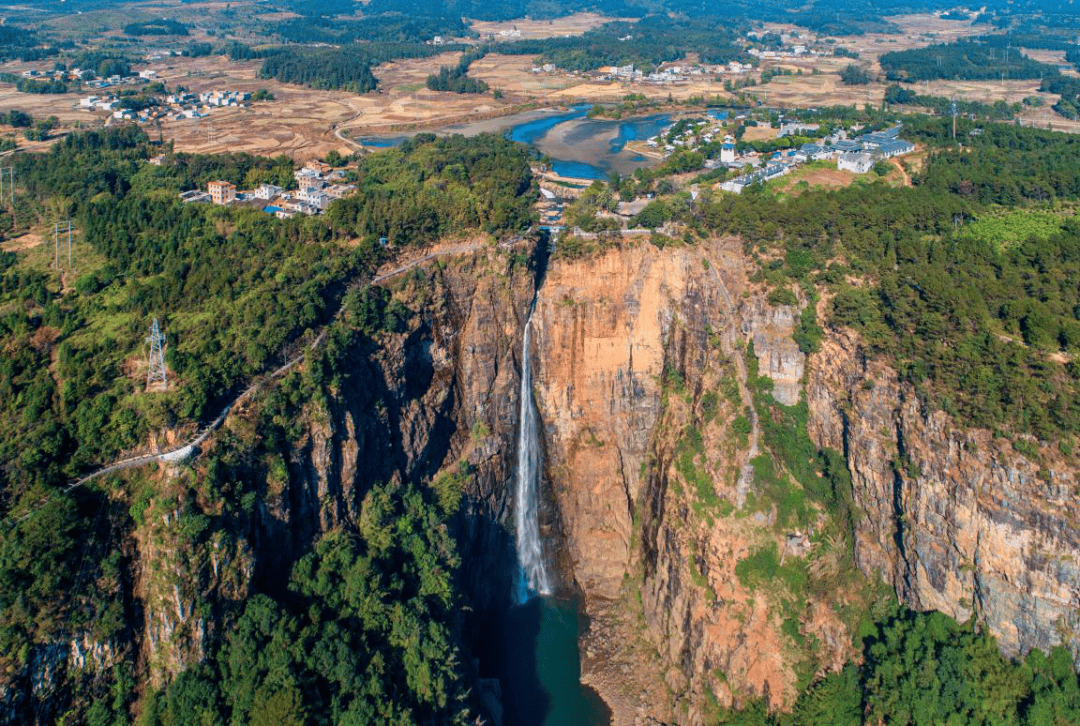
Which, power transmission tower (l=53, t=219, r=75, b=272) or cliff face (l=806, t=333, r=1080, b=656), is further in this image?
power transmission tower (l=53, t=219, r=75, b=272)

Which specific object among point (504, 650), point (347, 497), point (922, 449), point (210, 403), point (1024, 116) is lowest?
point (504, 650)

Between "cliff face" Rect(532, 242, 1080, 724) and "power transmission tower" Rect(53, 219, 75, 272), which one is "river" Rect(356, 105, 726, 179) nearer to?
"cliff face" Rect(532, 242, 1080, 724)

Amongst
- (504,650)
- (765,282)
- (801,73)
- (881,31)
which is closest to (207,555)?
(504,650)

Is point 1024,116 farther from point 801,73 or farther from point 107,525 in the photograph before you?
point 107,525

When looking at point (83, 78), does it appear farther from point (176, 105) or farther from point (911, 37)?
point (911, 37)

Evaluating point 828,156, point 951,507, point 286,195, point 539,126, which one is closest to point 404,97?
point 539,126

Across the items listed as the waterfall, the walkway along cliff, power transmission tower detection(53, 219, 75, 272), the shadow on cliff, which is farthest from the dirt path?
power transmission tower detection(53, 219, 75, 272)

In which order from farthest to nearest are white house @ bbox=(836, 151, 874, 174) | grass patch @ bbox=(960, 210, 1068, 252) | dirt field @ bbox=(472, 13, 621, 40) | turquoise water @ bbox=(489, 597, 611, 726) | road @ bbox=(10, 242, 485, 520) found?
1. dirt field @ bbox=(472, 13, 621, 40)
2. white house @ bbox=(836, 151, 874, 174)
3. grass patch @ bbox=(960, 210, 1068, 252)
4. turquoise water @ bbox=(489, 597, 611, 726)
5. road @ bbox=(10, 242, 485, 520)
